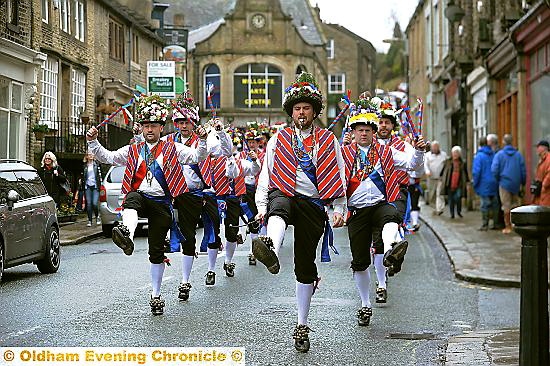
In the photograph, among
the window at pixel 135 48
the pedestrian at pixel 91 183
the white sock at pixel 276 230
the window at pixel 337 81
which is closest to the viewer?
the white sock at pixel 276 230

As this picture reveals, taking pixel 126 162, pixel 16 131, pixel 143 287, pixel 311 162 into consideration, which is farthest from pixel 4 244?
pixel 16 131

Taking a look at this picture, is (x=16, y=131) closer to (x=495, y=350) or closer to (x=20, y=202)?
(x=20, y=202)

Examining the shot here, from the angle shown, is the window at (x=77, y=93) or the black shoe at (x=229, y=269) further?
the window at (x=77, y=93)

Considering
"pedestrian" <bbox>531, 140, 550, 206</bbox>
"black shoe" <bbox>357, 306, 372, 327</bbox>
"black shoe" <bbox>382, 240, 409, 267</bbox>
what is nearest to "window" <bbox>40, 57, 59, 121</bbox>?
"pedestrian" <bbox>531, 140, 550, 206</bbox>

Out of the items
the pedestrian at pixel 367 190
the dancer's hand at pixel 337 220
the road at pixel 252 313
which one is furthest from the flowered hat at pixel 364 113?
the road at pixel 252 313

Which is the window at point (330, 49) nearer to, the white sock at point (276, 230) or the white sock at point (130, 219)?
the white sock at point (130, 219)

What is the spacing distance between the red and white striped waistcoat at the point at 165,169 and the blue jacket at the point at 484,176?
40.1ft

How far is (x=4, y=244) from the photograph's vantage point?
11.9 metres

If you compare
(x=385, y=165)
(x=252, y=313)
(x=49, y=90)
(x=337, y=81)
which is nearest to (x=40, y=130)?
(x=49, y=90)

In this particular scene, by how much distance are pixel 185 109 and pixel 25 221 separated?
9.35 feet

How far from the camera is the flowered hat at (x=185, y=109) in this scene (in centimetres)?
1124

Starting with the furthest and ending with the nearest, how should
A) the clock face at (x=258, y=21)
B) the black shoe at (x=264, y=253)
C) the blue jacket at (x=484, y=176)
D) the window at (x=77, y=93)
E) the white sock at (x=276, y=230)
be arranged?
1. the clock face at (x=258, y=21)
2. the window at (x=77, y=93)
3. the blue jacket at (x=484, y=176)
4. the white sock at (x=276, y=230)
5. the black shoe at (x=264, y=253)

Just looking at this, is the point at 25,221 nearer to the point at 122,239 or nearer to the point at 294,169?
the point at 122,239

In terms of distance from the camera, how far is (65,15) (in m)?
29.6
